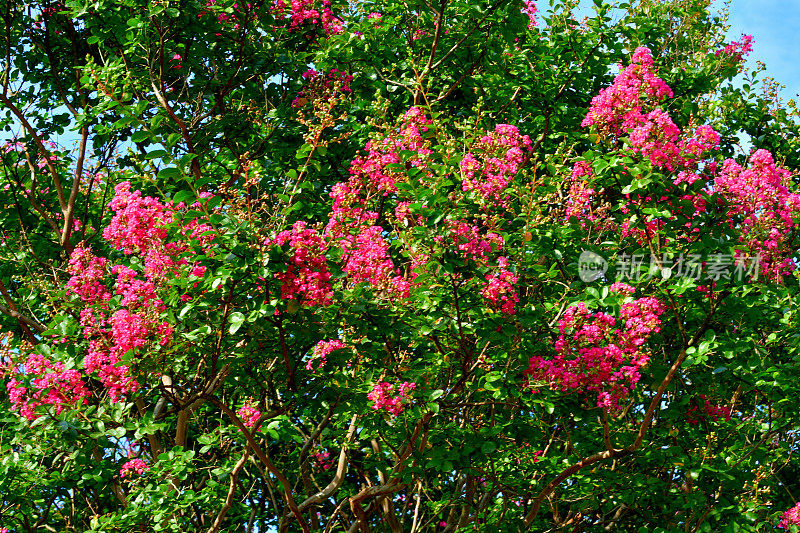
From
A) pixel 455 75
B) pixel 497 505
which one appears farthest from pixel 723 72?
pixel 497 505

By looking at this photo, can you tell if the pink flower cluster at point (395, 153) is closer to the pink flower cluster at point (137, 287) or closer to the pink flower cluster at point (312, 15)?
the pink flower cluster at point (137, 287)

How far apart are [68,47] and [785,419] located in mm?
6190

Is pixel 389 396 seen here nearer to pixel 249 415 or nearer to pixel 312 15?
pixel 249 415

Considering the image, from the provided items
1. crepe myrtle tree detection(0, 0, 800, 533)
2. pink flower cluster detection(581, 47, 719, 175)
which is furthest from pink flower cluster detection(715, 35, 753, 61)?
pink flower cluster detection(581, 47, 719, 175)

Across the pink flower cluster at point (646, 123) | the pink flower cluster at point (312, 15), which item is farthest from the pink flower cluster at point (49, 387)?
the pink flower cluster at point (312, 15)

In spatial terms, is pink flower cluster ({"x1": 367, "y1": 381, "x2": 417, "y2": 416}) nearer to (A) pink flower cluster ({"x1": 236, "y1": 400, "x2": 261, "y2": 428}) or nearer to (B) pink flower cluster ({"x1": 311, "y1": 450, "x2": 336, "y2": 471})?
(A) pink flower cluster ({"x1": 236, "y1": 400, "x2": 261, "y2": 428})

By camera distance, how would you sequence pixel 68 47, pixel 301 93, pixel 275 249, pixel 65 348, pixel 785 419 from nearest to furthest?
pixel 275 249, pixel 65 348, pixel 785 419, pixel 301 93, pixel 68 47

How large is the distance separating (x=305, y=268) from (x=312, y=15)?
3266 mm

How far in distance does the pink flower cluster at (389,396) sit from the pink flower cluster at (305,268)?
713mm

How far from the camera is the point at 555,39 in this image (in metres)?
6.45

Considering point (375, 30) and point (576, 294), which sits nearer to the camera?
point (576, 294)

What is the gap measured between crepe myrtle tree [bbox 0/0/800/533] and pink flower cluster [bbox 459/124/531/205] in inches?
0.8

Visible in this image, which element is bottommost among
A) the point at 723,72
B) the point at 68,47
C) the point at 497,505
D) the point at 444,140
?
the point at 497,505

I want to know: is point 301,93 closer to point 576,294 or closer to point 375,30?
point 375,30
